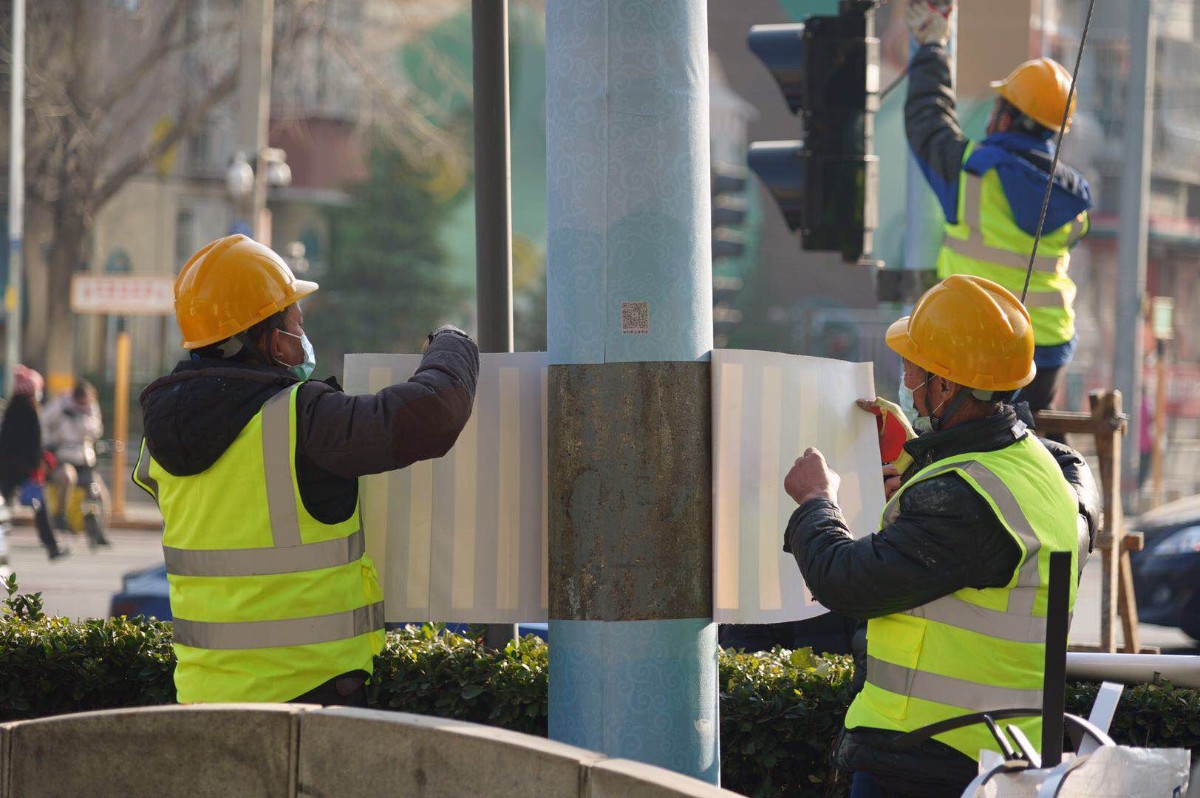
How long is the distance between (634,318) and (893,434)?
→ 1.27 m

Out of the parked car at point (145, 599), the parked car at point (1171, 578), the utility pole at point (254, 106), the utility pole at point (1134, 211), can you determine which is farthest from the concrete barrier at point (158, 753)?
the utility pole at point (1134, 211)

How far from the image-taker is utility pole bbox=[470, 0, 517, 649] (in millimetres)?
4949

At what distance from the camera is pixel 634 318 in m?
3.86

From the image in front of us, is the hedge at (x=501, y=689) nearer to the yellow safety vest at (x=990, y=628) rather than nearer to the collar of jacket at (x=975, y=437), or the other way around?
the yellow safety vest at (x=990, y=628)

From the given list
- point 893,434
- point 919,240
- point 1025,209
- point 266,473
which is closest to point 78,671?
point 266,473

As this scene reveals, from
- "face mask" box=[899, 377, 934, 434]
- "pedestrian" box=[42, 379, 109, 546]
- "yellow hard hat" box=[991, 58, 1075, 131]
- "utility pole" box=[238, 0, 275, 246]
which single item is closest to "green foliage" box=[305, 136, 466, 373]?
"utility pole" box=[238, 0, 275, 246]

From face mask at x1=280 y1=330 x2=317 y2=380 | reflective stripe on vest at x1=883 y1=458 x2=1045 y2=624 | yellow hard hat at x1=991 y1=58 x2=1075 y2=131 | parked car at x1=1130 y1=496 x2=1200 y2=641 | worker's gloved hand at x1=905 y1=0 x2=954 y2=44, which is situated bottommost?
A: parked car at x1=1130 y1=496 x2=1200 y2=641

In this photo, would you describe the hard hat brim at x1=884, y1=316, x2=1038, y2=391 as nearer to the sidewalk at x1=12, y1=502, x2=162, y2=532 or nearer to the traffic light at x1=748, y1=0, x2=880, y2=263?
the traffic light at x1=748, y1=0, x2=880, y2=263

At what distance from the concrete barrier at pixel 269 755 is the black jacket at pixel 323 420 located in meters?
→ 0.63

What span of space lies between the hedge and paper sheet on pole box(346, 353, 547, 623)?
0.60 meters

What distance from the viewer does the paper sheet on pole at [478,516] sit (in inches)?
162

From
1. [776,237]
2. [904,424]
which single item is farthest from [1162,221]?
[904,424]

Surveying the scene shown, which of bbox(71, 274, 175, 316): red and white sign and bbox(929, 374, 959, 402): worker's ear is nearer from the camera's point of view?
bbox(929, 374, 959, 402): worker's ear

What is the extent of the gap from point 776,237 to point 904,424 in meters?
34.0
